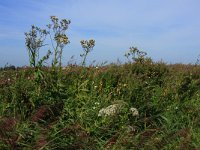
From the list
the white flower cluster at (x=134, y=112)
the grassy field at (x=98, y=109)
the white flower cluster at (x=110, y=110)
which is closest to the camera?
the grassy field at (x=98, y=109)

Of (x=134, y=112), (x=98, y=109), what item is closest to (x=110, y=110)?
(x=98, y=109)

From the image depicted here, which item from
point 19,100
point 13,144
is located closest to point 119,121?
point 19,100

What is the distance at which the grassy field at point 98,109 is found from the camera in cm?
616

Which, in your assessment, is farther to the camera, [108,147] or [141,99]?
[141,99]

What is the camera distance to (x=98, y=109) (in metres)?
7.68

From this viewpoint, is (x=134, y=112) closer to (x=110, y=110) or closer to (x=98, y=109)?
(x=110, y=110)

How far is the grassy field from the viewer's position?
616cm

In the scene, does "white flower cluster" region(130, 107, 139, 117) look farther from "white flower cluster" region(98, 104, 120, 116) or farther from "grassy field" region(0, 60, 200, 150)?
"white flower cluster" region(98, 104, 120, 116)

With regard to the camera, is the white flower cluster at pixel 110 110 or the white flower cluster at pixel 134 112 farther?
the white flower cluster at pixel 134 112

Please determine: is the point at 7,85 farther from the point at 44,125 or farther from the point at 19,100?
the point at 44,125

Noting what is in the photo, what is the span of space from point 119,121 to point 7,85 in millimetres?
2244

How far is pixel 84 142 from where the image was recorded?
Answer: 6188mm

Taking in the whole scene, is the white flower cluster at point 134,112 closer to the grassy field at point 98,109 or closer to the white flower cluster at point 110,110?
the grassy field at point 98,109

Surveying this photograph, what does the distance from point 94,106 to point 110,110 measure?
18.1 inches
